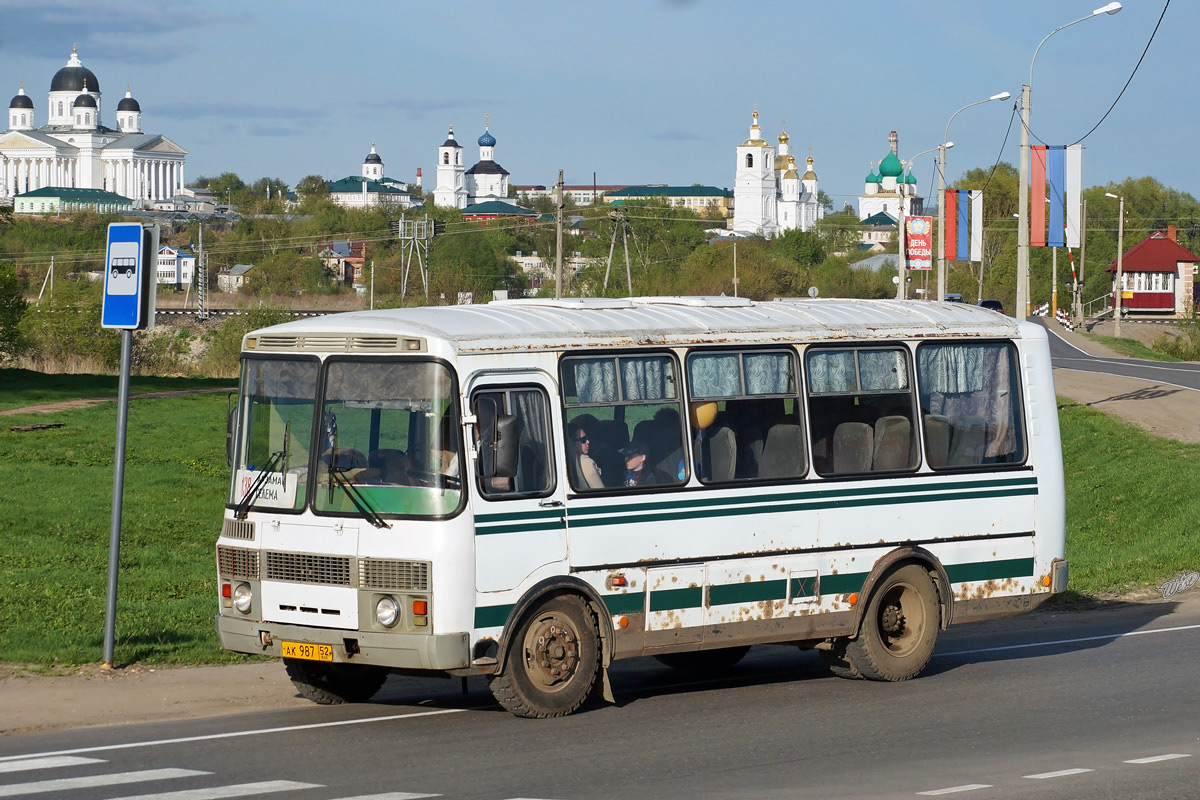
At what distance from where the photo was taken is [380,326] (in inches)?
388

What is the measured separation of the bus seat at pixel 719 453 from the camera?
35.5 feet

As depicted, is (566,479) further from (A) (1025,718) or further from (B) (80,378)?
(B) (80,378)

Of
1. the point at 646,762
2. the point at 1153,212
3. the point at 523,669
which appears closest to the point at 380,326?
the point at 523,669

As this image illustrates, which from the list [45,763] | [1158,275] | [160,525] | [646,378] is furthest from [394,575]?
[1158,275]

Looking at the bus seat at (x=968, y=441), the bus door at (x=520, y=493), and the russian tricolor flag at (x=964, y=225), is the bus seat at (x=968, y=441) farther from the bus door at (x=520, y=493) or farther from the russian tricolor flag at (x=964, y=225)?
the russian tricolor flag at (x=964, y=225)

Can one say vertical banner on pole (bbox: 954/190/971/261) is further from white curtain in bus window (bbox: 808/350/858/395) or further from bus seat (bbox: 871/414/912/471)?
white curtain in bus window (bbox: 808/350/858/395)

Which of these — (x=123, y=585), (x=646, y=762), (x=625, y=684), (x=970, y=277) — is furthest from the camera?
(x=970, y=277)

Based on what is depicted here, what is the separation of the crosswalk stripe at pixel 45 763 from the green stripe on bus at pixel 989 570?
6.51 meters

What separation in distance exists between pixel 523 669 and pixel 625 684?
83.0 inches

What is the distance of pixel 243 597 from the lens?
395 inches

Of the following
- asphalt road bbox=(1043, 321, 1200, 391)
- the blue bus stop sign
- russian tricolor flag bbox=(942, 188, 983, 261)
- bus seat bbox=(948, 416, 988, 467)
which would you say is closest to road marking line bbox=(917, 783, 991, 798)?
bus seat bbox=(948, 416, 988, 467)

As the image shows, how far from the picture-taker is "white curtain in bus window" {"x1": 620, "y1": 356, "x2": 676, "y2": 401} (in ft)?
34.6

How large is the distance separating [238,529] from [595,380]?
8.32ft

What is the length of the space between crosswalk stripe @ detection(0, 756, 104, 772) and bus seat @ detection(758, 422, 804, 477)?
16.2 feet
